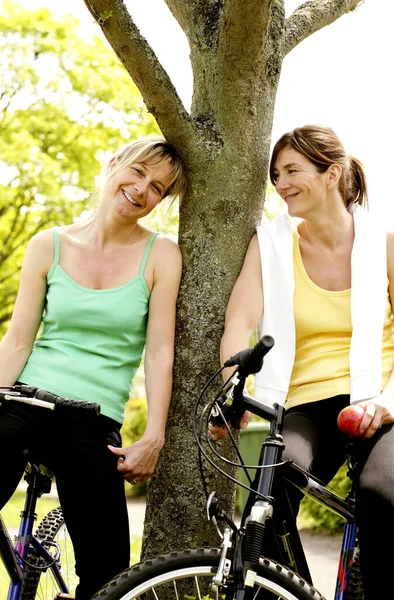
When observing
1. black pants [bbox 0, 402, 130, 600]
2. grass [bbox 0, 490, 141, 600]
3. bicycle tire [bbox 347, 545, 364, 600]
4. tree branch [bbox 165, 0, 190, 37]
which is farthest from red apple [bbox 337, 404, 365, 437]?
grass [bbox 0, 490, 141, 600]

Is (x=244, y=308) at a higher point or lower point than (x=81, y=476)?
higher

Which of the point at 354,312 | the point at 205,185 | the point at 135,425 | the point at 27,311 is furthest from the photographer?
the point at 135,425

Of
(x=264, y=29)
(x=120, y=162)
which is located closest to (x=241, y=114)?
(x=264, y=29)

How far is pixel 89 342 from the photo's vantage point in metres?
3.03

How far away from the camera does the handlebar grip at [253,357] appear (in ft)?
7.18

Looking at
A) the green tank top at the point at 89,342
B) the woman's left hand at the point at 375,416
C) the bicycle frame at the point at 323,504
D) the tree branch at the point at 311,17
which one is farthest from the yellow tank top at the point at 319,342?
the tree branch at the point at 311,17

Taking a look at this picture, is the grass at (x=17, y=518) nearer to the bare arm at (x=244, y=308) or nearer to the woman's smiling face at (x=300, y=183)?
the bare arm at (x=244, y=308)

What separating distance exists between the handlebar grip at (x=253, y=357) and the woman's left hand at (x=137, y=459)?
77 centimetres

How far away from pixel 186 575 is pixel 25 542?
1.11 m

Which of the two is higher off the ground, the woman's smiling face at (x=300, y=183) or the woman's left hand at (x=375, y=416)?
the woman's smiling face at (x=300, y=183)

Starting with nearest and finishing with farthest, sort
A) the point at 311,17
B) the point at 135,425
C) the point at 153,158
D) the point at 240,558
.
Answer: the point at 240,558
the point at 153,158
the point at 311,17
the point at 135,425

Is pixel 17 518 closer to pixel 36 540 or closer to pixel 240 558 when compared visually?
pixel 36 540

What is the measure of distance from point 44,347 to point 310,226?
1143mm

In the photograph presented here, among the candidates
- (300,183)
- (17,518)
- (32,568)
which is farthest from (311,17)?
(17,518)
